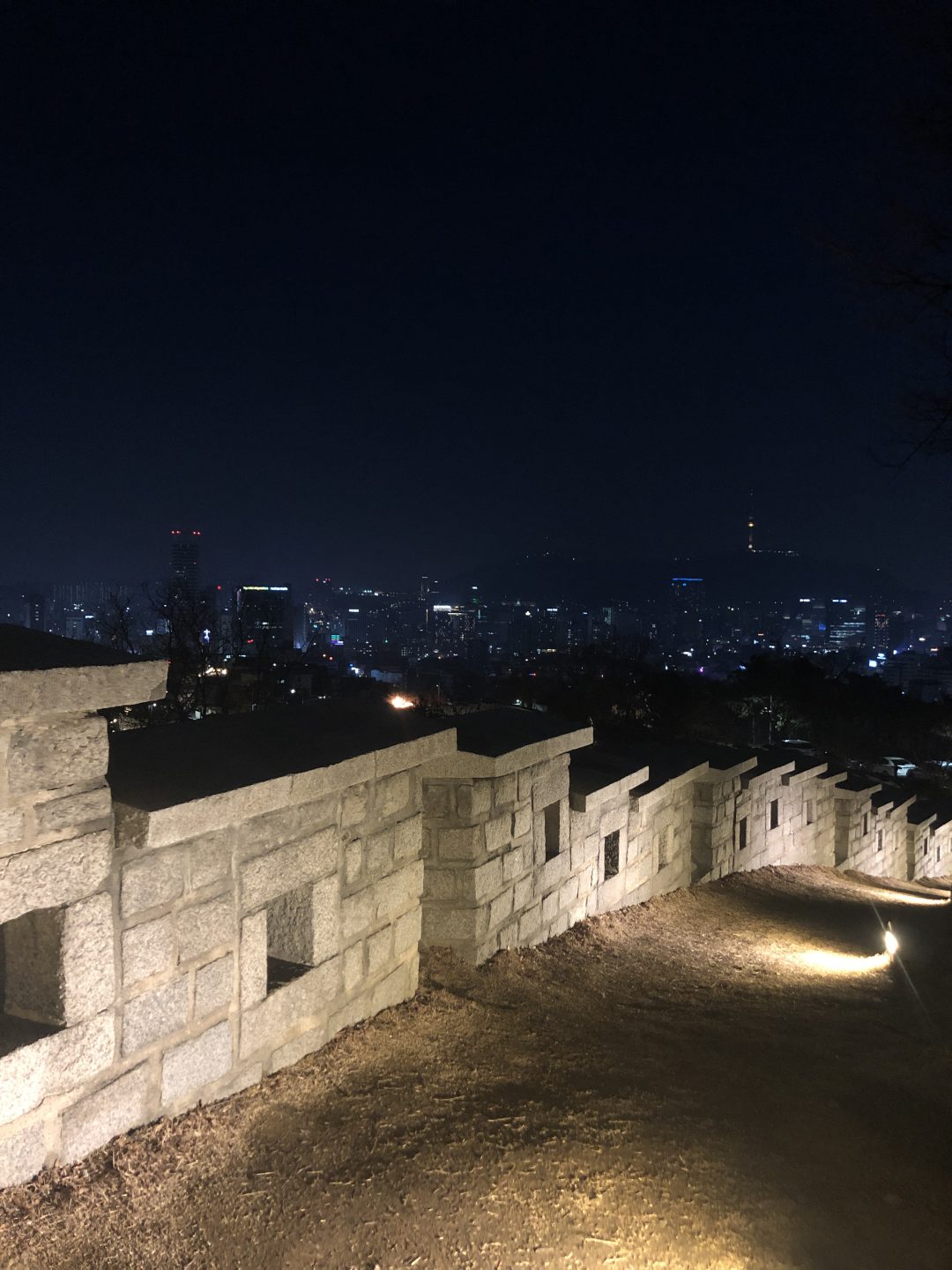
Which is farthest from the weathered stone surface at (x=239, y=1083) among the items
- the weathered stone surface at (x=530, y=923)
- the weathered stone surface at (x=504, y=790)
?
the weathered stone surface at (x=530, y=923)

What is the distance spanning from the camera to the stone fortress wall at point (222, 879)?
122 inches

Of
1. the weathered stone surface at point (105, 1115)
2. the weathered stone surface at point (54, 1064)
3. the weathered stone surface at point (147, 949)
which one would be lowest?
the weathered stone surface at point (105, 1115)

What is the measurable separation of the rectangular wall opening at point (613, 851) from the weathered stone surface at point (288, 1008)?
13.1ft

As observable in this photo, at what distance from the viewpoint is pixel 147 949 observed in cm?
342

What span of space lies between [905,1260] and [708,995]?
9.34 ft

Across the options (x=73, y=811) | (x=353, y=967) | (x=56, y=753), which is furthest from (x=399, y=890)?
(x=56, y=753)

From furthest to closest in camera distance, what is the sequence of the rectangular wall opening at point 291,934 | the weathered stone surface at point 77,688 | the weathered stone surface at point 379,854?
1. the weathered stone surface at point 379,854
2. the rectangular wall opening at point 291,934
3. the weathered stone surface at point 77,688

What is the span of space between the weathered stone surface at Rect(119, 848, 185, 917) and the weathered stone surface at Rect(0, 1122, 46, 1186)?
0.80 meters

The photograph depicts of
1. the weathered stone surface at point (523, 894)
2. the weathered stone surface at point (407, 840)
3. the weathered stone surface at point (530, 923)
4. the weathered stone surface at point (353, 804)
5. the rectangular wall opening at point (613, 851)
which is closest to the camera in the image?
the weathered stone surface at point (353, 804)

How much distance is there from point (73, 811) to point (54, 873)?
0.23 m

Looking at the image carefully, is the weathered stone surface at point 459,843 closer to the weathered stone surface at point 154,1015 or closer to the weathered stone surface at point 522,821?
the weathered stone surface at point 522,821

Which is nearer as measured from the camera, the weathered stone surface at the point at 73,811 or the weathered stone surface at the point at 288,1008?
the weathered stone surface at the point at 73,811

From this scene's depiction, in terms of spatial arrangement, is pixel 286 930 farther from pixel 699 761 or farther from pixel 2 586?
pixel 2 586

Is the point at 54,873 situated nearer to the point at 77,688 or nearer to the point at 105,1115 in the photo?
the point at 77,688
